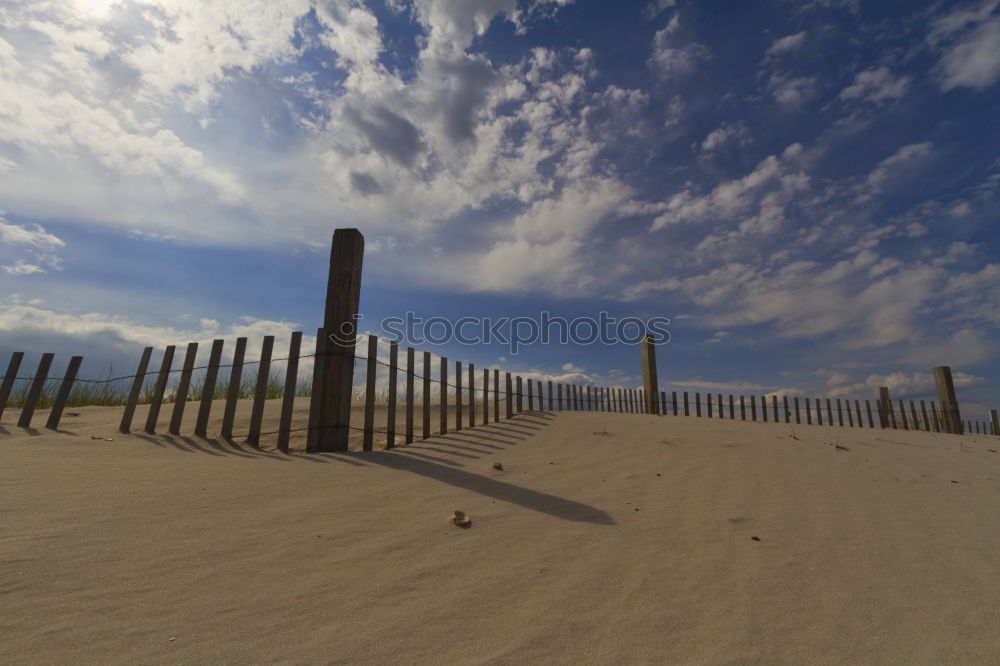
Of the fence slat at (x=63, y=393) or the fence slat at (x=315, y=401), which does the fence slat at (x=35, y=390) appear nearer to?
the fence slat at (x=63, y=393)

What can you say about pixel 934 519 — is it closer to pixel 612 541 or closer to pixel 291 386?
pixel 612 541

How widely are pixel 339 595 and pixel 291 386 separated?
3.99 meters

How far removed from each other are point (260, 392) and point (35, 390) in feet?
11.9

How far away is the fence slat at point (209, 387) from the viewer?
18.7ft

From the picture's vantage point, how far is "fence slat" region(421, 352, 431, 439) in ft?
21.8

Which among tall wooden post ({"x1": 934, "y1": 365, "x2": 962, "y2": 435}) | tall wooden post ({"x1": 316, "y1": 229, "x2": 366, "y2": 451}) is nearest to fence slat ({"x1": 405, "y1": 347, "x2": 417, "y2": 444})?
tall wooden post ({"x1": 316, "y1": 229, "x2": 366, "y2": 451})

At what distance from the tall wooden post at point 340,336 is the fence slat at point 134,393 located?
2793mm

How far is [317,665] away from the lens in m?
1.60

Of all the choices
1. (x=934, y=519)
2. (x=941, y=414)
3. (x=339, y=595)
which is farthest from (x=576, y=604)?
(x=941, y=414)

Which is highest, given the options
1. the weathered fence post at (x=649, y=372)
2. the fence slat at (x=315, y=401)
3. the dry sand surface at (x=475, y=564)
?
the weathered fence post at (x=649, y=372)

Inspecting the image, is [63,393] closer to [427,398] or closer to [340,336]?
[340,336]

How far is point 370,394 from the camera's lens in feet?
19.0

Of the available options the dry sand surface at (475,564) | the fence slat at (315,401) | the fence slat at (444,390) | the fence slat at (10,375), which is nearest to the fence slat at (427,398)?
the fence slat at (444,390)

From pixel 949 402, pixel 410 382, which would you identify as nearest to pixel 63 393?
pixel 410 382
